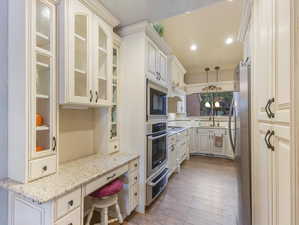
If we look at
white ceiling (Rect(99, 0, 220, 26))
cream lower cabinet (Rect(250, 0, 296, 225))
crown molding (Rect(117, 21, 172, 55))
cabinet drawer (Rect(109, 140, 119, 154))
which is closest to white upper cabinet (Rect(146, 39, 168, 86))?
crown molding (Rect(117, 21, 172, 55))

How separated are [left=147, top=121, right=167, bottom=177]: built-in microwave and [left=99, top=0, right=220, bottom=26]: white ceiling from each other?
1350 mm

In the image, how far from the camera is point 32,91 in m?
1.21

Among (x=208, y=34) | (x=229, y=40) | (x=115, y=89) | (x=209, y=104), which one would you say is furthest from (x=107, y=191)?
(x=209, y=104)

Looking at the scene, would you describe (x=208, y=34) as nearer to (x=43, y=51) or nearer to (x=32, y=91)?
(x=43, y=51)

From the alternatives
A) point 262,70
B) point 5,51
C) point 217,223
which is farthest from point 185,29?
point 217,223

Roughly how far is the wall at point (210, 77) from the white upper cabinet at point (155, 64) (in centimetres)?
288

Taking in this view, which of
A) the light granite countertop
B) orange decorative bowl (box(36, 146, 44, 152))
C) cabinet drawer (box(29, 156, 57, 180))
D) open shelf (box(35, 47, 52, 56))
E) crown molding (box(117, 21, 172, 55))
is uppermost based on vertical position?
crown molding (box(117, 21, 172, 55))

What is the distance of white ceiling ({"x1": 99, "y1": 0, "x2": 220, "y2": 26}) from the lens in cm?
168

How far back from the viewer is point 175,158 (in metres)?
3.28

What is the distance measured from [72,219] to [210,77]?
204 inches

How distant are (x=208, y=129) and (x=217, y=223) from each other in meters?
3.10

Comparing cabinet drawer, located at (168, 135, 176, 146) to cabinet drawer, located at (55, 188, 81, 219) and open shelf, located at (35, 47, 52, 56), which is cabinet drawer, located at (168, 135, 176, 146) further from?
open shelf, located at (35, 47, 52, 56)

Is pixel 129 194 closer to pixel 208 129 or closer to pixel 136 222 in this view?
pixel 136 222

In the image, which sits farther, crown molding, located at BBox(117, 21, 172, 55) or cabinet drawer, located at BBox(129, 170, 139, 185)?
crown molding, located at BBox(117, 21, 172, 55)
